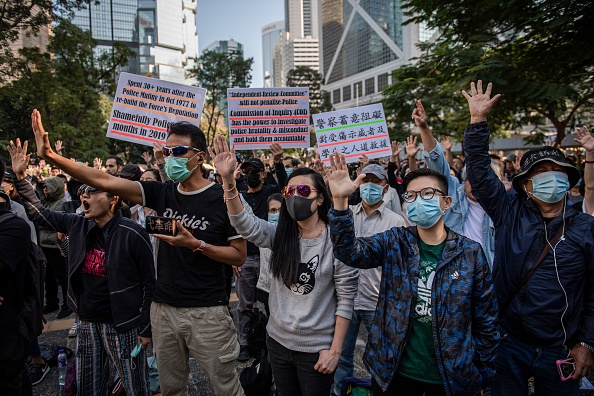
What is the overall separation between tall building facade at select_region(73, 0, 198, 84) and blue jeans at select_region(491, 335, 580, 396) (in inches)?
3945

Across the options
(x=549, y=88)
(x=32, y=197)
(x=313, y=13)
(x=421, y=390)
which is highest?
(x=313, y=13)

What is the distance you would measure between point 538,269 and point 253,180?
352 centimetres

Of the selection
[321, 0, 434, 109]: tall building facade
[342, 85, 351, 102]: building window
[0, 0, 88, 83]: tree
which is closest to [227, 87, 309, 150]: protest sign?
[0, 0, 88, 83]: tree

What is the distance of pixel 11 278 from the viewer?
271cm

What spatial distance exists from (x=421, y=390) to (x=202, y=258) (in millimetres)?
1536

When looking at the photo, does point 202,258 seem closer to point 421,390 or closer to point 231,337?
point 231,337

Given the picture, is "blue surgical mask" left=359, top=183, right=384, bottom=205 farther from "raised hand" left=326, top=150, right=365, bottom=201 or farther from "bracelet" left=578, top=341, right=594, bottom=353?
"bracelet" left=578, top=341, right=594, bottom=353

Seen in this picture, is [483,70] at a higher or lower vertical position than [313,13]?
lower

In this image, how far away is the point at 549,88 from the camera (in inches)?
257

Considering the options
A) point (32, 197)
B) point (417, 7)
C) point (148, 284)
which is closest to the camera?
point (148, 284)

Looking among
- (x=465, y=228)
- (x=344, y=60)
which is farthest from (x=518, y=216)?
(x=344, y=60)

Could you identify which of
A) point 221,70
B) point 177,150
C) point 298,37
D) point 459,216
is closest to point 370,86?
point 221,70

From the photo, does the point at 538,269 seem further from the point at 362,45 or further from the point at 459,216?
the point at 362,45

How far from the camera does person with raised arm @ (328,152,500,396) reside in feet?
6.82
